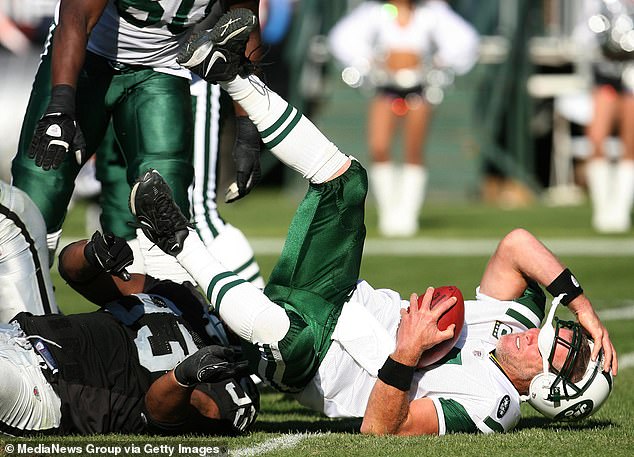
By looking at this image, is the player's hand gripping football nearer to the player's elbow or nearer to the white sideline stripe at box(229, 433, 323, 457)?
the white sideline stripe at box(229, 433, 323, 457)

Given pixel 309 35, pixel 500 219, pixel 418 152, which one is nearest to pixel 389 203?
pixel 418 152

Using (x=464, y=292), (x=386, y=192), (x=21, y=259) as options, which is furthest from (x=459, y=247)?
(x=21, y=259)

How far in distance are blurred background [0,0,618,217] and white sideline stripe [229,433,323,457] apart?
11.7m

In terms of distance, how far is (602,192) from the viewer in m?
11.9

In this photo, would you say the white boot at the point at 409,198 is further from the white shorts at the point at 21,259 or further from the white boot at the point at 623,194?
the white shorts at the point at 21,259

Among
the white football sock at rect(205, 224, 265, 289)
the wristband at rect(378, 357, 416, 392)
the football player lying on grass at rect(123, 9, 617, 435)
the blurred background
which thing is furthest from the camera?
the blurred background

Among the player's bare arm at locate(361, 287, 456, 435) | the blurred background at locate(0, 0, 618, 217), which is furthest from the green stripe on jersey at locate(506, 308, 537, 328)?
the blurred background at locate(0, 0, 618, 217)

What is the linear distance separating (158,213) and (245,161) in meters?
1.01

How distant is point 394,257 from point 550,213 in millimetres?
4291

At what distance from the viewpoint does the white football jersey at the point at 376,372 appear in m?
4.20

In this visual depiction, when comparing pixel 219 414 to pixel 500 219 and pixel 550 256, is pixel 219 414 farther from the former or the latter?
pixel 500 219

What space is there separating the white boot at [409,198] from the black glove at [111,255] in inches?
284

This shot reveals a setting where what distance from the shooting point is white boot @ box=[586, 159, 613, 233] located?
11.8 meters

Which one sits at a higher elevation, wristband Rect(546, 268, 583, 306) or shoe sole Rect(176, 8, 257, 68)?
shoe sole Rect(176, 8, 257, 68)
